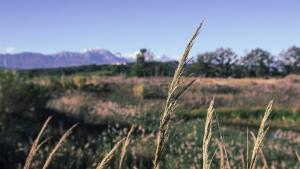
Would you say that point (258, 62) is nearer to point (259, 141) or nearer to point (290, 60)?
point (290, 60)

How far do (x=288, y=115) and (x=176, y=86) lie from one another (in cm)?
3020

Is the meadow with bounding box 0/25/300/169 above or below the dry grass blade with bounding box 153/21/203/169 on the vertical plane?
below

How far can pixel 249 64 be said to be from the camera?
71500mm

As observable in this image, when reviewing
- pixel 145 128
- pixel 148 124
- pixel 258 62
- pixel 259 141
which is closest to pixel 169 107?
pixel 259 141

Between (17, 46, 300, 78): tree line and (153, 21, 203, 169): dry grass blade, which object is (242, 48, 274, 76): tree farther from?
(153, 21, 203, 169): dry grass blade

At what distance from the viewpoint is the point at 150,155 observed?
543 inches

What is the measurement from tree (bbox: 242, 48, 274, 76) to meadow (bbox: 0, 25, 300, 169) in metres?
28.0

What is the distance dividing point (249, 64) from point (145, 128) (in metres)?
52.9

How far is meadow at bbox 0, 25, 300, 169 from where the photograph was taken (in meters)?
1.71

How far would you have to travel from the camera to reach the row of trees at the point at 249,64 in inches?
2725

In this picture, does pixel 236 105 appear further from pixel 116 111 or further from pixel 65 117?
pixel 65 117

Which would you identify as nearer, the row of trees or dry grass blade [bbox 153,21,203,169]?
dry grass blade [bbox 153,21,203,169]

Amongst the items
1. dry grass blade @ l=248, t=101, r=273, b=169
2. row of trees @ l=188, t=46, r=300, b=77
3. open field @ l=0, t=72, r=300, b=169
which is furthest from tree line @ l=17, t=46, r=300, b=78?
dry grass blade @ l=248, t=101, r=273, b=169

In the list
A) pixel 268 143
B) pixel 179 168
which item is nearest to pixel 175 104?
pixel 179 168
